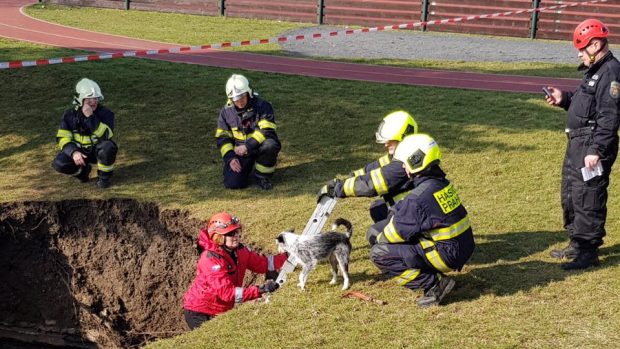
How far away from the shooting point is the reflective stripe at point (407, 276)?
308 inches

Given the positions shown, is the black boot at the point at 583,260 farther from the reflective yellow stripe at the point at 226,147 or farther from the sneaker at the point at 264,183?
the reflective yellow stripe at the point at 226,147

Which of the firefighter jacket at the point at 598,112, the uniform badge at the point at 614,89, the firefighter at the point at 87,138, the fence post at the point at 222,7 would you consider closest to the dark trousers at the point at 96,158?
the firefighter at the point at 87,138

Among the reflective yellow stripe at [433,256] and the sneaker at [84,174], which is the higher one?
the reflective yellow stripe at [433,256]

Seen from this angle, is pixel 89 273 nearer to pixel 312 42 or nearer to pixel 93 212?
pixel 93 212

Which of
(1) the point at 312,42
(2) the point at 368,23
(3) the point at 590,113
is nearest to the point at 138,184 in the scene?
(3) the point at 590,113

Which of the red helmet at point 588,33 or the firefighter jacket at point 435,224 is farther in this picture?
the red helmet at point 588,33

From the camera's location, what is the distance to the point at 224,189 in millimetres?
12359

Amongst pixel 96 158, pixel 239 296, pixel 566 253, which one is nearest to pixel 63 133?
pixel 96 158

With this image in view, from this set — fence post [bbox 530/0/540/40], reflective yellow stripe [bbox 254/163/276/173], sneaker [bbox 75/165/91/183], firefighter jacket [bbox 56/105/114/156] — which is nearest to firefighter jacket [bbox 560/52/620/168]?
reflective yellow stripe [bbox 254/163/276/173]

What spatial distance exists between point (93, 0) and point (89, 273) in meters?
21.6

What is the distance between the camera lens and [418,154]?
7.55 m

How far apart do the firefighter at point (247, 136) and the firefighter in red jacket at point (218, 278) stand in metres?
3.39

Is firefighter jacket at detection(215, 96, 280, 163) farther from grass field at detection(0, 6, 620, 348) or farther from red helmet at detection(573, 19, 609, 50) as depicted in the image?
red helmet at detection(573, 19, 609, 50)

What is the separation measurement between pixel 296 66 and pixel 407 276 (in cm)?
1186
